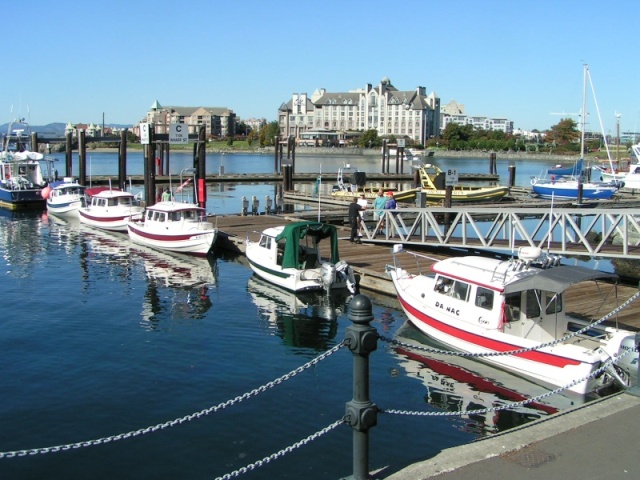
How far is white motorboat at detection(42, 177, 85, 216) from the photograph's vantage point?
46.8 metres

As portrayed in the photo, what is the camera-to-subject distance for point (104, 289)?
82.5ft

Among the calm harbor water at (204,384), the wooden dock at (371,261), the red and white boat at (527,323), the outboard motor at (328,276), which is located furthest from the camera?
the outboard motor at (328,276)

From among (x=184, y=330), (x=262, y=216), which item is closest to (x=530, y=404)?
(x=184, y=330)

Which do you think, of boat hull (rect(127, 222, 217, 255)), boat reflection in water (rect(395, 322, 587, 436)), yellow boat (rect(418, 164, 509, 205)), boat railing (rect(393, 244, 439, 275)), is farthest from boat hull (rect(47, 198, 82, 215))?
boat reflection in water (rect(395, 322, 587, 436))

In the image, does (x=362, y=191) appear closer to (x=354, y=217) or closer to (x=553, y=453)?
(x=354, y=217)

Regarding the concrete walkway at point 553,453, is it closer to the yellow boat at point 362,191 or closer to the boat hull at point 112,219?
the boat hull at point 112,219

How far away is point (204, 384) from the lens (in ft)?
49.5

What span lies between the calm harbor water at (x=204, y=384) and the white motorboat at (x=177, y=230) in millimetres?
5672

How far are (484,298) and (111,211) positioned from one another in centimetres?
2921

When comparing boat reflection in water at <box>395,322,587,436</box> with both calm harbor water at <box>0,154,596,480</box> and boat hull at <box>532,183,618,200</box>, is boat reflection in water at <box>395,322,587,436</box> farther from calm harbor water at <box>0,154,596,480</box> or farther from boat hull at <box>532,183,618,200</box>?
boat hull at <box>532,183,618,200</box>

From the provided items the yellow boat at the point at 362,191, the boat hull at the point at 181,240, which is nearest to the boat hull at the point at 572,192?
the yellow boat at the point at 362,191

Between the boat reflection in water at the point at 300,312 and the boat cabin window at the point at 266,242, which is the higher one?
the boat cabin window at the point at 266,242

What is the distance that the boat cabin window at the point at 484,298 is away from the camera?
53.2ft

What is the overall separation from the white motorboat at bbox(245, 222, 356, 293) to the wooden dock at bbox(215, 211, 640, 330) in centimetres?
93
